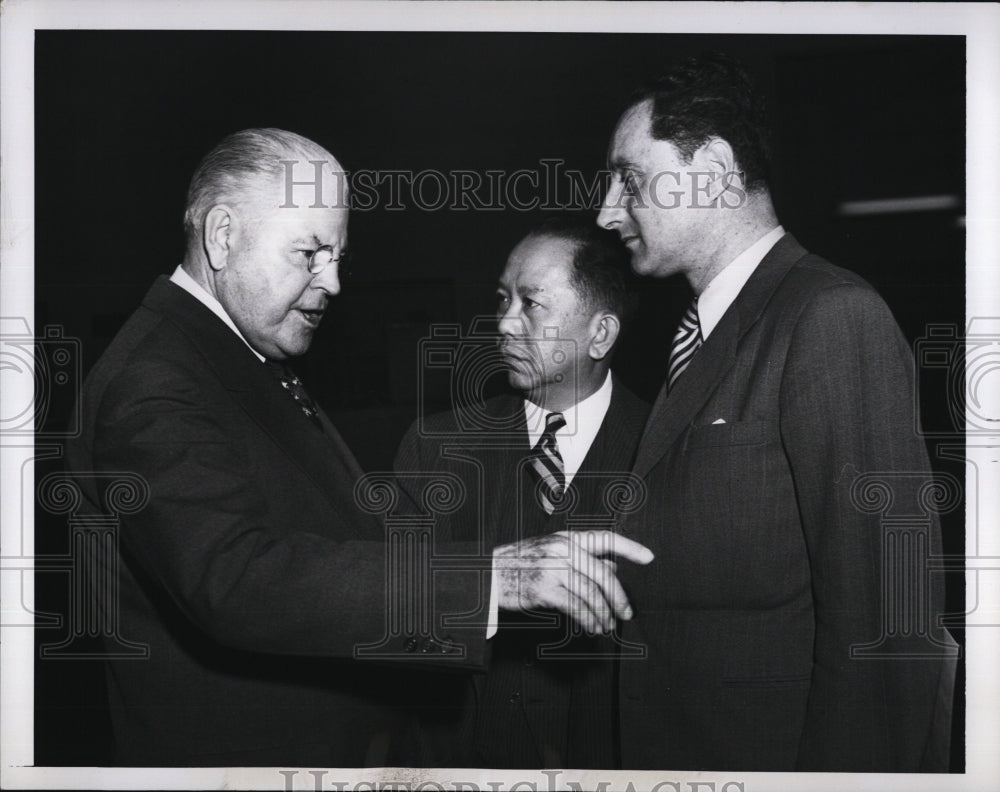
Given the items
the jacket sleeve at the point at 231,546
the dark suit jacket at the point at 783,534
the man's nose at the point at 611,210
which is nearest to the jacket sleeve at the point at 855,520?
the dark suit jacket at the point at 783,534

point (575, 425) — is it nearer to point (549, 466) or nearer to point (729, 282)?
point (549, 466)

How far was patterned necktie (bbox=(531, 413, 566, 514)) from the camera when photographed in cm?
238

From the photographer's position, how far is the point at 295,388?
7.81 ft

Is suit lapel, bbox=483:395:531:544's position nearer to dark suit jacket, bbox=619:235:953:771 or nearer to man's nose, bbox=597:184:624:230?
dark suit jacket, bbox=619:235:953:771

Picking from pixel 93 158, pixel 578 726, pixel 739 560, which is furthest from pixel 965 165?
pixel 93 158

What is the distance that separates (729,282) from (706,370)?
0.22 metres

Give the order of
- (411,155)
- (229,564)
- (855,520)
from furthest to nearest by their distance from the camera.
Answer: (411,155), (855,520), (229,564)

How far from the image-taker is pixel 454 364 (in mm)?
2410

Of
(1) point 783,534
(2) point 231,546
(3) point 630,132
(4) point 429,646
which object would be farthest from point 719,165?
(2) point 231,546

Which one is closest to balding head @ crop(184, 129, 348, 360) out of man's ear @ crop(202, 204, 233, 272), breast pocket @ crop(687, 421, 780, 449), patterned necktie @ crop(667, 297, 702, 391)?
man's ear @ crop(202, 204, 233, 272)

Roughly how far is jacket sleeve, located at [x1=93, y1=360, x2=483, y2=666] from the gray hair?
1.32 feet

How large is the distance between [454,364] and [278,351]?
0.42m

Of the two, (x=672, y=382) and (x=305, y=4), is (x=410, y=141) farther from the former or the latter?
(x=672, y=382)

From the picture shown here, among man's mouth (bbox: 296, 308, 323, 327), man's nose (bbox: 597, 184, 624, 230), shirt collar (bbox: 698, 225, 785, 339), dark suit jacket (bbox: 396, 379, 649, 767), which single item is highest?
man's nose (bbox: 597, 184, 624, 230)
